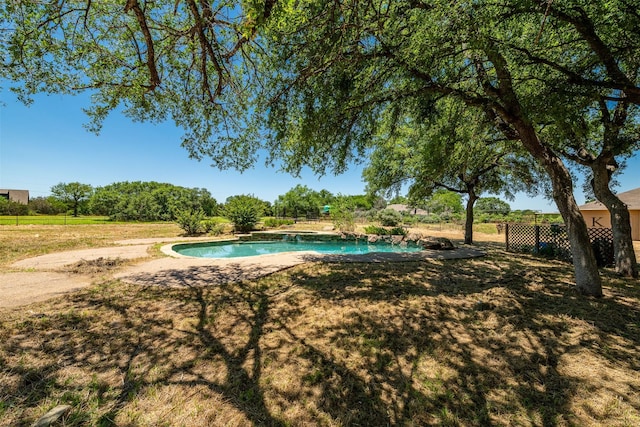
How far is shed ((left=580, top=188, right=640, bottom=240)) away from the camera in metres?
15.7

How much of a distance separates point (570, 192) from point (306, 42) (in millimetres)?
5461

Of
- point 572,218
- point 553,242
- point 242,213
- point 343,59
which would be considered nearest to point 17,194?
point 242,213

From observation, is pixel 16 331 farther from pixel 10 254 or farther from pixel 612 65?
pixel 612 65

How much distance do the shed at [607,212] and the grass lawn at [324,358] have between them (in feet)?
58.9

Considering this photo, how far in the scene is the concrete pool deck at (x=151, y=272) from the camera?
4.71 m

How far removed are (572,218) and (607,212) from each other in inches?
771

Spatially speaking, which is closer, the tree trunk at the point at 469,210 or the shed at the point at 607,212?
the tree trunk at the point at 469,210

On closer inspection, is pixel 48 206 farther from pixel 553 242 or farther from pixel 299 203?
pixel 553 242

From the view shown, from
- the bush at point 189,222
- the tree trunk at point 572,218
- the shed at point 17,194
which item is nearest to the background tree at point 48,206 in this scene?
the shed at point 17,194

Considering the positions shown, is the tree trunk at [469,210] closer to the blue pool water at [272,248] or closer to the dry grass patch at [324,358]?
the blue pool water at [272,248]

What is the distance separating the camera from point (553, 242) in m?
9.13

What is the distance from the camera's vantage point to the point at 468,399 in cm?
218

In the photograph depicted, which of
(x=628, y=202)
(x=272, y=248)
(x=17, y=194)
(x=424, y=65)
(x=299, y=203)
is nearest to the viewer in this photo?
(x=424, y=65)

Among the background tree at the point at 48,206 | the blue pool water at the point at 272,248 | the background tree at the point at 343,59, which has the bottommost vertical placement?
the blue pool water at the point at 272,248
